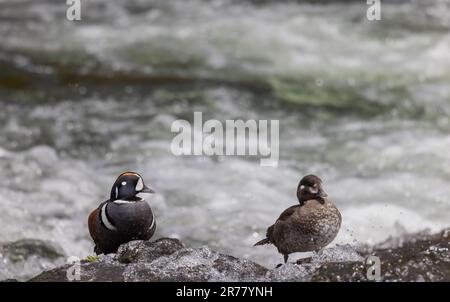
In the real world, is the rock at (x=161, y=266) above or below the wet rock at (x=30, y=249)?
below

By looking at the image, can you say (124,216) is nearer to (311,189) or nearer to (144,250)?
(144,250)

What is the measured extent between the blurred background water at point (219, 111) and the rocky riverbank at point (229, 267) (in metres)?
0.93

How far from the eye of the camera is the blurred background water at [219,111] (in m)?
7.20

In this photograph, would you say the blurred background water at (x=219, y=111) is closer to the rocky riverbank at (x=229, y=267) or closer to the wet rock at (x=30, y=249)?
the wet rock at (x=30, y=249)

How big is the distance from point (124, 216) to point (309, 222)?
108cm

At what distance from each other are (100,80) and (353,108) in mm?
3947

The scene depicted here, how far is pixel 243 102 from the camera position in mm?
10594

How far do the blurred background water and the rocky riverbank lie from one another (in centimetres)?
93

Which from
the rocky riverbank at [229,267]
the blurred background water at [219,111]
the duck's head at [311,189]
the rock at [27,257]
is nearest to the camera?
the rocky riverbank at [229,267]

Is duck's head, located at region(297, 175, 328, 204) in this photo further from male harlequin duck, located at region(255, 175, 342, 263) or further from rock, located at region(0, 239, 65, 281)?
rock, located at region(0, 239, 65, 281)

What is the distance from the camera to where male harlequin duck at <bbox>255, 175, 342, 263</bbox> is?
13.8ft

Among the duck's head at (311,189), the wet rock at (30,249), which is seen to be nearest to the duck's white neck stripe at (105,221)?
the duck's head at (311,189)

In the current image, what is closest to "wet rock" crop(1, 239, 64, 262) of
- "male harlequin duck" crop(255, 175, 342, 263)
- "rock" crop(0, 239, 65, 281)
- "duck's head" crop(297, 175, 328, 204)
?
"rock" crop(0, 239, 65, 281)
